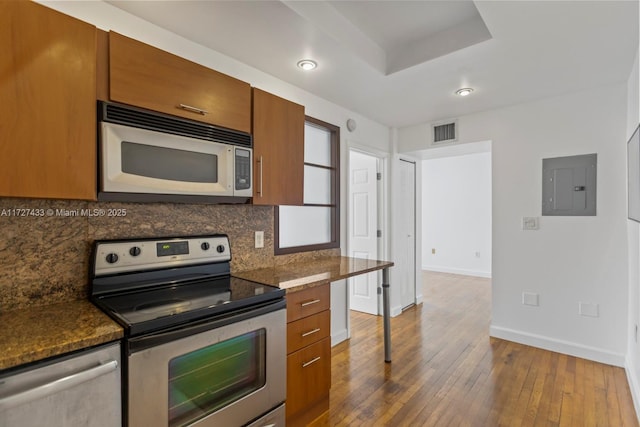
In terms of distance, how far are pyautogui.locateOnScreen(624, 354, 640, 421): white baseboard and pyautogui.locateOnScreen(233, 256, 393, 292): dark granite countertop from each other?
179 centimetres

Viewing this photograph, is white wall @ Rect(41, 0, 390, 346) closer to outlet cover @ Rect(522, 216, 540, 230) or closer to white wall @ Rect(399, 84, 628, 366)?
white wall @ Rect(399, 84, 628, 366)

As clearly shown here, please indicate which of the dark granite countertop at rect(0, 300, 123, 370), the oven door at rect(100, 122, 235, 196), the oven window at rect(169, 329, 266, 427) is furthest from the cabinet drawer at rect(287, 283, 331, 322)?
the dark granite countertop at rect(0, 300, 123, 370)

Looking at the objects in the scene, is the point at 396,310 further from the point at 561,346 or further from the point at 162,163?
the point at 162,163

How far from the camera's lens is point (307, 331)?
1961 millimetres

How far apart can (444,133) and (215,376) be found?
11.2 ft

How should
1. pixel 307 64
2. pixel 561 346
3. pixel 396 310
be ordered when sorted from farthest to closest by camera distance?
pixel 396 310
pixel 561 346
pixel 307 64

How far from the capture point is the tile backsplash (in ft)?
4.62

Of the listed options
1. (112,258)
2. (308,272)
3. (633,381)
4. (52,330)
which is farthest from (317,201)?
(633,381)

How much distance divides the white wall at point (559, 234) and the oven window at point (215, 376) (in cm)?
278

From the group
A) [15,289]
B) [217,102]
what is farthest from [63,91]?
[15,289]

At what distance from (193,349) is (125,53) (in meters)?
1.36

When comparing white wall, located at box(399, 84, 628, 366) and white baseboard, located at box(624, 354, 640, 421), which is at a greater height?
white wall, located at box(399, 84, 628, 366)

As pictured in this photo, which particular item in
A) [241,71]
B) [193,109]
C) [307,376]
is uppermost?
[241,71]

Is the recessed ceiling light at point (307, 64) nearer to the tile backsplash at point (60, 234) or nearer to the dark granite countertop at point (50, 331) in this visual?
the tile backsplash at point (60, 234)
